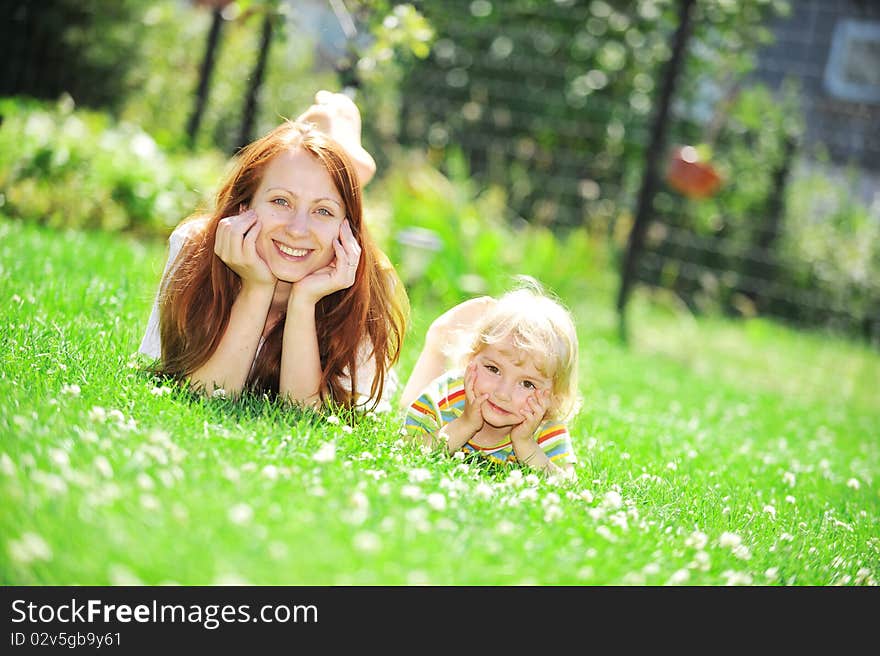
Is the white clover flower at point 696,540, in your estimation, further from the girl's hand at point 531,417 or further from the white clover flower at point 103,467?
Answer: the white clover flower at point 103,467

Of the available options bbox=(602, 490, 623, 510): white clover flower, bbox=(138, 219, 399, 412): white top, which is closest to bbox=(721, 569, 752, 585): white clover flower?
bbox=(602, 490, 623, 510): white clover flower

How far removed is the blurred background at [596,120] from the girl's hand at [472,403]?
4.05 meters

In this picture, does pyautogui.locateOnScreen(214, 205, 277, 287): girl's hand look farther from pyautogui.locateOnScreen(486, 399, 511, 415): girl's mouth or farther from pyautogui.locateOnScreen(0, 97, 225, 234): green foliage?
pyautogui.locateOnScreen(0, 97, 225, 234): green foliage

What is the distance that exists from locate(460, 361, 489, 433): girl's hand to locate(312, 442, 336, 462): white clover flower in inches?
23.0

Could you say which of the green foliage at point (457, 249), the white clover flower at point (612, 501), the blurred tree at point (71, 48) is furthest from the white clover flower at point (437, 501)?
the blurred tree at point (71, 48)

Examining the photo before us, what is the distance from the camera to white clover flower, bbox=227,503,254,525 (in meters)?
1.74

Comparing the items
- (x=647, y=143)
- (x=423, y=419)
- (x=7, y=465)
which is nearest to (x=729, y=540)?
(x=423, y=419)

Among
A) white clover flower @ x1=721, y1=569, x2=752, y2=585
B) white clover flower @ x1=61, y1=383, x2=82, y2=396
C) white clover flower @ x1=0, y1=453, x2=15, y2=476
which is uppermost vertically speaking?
white clover flower @ x1=0, y1=453, x2=15, y2=476

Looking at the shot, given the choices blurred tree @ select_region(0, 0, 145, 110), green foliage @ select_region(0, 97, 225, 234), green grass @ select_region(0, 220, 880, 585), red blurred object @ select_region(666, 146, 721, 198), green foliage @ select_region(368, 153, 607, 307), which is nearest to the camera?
green grass @ select_region(0, 220, 880, 585)

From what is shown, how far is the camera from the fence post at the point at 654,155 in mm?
7539

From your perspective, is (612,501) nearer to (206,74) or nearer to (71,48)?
(206,74)

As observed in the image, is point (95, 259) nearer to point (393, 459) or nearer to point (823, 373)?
point (393, 459)

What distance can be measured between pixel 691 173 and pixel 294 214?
663 cm
